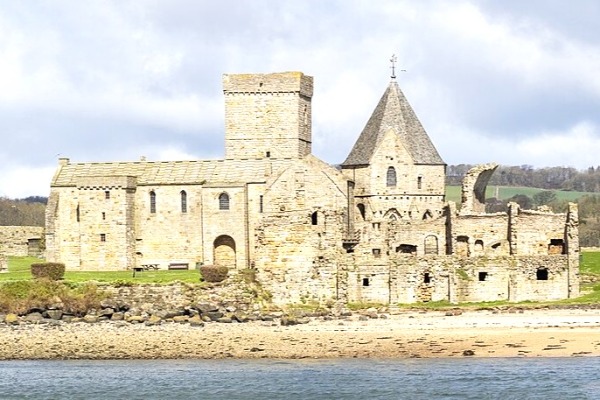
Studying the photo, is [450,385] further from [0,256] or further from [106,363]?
[0,256]

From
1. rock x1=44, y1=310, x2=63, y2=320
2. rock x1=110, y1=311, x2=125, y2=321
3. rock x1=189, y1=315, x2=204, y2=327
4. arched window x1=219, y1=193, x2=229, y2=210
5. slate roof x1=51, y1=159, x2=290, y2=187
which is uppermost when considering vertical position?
slate roof x1=51, y1=159, x2=290, y2=187

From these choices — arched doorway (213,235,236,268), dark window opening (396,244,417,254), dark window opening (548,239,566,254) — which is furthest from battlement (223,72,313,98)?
dark window opening (548,239,566,254)

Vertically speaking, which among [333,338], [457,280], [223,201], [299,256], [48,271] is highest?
[223,201]

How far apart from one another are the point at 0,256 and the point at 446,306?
23.8 m

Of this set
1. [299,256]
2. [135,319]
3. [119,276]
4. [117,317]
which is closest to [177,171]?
[119,276]

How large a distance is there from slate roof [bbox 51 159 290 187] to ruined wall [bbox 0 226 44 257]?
11.2 meters

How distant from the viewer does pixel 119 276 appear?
197 ft

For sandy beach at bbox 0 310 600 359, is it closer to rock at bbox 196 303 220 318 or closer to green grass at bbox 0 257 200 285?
rock at bbox 196 303 220 318

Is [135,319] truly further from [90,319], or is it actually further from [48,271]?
[48,271]

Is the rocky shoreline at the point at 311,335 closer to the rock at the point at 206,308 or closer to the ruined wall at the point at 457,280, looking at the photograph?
the rock at the point at 206,308

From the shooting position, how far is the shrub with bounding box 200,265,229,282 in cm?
5466

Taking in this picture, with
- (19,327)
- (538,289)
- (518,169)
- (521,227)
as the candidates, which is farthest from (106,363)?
(518,169)

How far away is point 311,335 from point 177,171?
86.9 ft

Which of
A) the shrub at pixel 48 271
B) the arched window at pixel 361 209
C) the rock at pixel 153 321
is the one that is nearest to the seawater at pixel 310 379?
the rock at pixel 153 321
